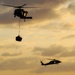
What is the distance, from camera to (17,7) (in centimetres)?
15225

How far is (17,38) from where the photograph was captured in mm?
150625

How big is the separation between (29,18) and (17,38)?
28.9 ft

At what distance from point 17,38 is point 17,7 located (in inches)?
451

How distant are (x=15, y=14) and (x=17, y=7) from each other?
2678mm

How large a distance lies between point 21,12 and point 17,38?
→ 32.2 ft

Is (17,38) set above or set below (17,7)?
below

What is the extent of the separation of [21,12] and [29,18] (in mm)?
6029

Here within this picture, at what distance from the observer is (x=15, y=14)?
15262cm

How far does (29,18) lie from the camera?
5822 inches

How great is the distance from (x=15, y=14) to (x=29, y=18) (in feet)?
23.8
